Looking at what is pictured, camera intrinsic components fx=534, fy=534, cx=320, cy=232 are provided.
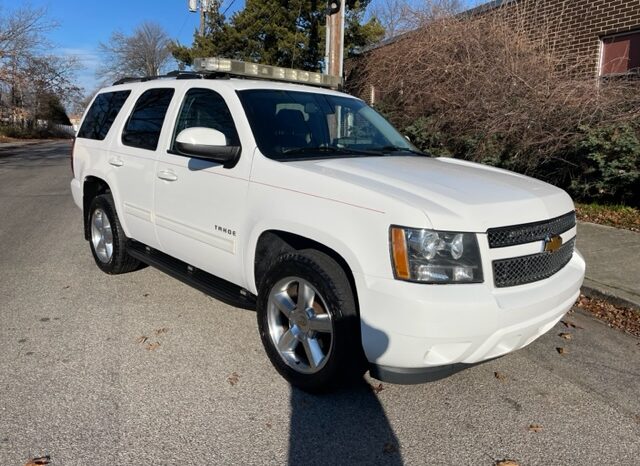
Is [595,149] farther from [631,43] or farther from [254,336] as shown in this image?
[254,336]

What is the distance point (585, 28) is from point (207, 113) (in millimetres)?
8812

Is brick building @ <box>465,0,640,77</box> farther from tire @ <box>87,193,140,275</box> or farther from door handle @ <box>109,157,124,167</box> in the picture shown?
tire @ <box>87,193,140,275</box>

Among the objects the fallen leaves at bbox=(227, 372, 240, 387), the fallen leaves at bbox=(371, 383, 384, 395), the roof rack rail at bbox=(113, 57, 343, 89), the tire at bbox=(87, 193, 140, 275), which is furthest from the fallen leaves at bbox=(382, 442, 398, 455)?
the tire at bbox=(87, 193, 140, 275)

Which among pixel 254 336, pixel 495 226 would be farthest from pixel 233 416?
pixel 495 226

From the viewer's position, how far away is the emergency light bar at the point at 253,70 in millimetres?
4266

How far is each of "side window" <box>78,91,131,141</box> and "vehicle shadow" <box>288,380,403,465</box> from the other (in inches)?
137

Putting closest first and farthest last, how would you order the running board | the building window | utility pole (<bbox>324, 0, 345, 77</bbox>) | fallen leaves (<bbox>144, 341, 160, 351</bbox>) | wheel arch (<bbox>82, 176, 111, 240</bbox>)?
the running board < fallen leaves (<bbox>144, 341, 160, 351</bbox>) < wheel arch (<bbox>82, 176, 111, 240</bbox>) < the building window < utility pole (<bbox>324, 0, 345, 77</bbox>)

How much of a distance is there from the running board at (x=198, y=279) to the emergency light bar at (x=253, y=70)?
159cm

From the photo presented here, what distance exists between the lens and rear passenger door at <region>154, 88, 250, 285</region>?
3.60m

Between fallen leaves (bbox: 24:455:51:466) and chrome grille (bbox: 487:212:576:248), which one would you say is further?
chrome grille (bbox: 487:212:576:248)

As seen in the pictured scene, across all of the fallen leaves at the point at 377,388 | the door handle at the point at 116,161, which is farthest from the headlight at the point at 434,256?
the door handle at the point at 116,161

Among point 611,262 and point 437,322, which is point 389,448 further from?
point 611,262

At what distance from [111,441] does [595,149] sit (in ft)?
23.7

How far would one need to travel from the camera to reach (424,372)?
278 cm
